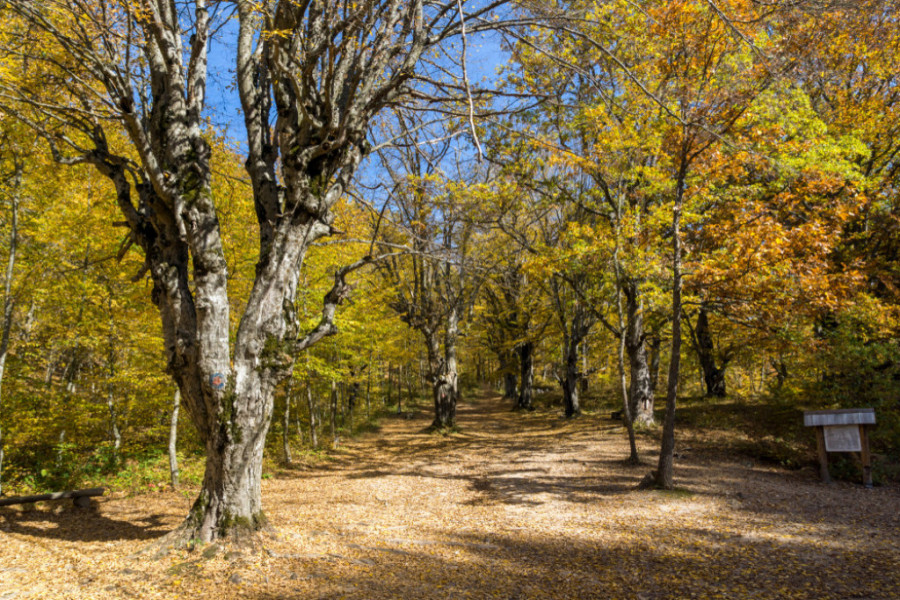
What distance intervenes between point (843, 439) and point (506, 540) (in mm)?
6634

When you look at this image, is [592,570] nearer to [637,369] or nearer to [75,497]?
[75,497]

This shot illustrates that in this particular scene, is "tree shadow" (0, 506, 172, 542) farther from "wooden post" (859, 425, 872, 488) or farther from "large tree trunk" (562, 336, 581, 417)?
"large tree trunk" (562, 336, 581, 417)

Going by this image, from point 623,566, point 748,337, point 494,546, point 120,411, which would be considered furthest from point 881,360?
point 120,411

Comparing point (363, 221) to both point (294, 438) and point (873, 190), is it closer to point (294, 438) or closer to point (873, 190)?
point (294, 438)

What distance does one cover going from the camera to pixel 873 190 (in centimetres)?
1026

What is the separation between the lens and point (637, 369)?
12.6 meters

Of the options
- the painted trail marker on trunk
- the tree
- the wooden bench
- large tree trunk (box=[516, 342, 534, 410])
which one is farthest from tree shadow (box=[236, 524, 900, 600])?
large tree trunk (box=[516, 342, 534, 410])

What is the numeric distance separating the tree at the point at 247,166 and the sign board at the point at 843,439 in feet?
28.5

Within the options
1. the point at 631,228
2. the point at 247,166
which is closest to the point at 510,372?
the point at 631,228

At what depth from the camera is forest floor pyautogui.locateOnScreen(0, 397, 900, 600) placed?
392 cm

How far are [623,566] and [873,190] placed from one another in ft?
35.7

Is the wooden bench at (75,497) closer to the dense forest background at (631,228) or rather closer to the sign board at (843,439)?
the dense forest background at (631,228)

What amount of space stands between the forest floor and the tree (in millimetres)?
792

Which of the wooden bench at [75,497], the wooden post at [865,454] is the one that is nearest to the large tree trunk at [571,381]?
the wooden post at [865,454]
